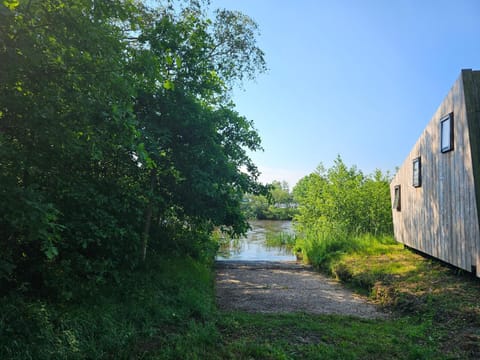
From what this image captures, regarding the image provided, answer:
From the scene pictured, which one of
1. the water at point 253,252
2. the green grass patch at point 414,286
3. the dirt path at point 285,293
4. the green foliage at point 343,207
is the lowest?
the water at point 253,252

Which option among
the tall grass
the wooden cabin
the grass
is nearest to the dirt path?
the grass

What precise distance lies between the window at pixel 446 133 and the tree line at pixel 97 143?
153 inches

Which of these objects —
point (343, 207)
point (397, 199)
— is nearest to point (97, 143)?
point (397, 199)

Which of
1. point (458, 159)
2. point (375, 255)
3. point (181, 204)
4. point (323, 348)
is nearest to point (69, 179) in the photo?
point (181, 204)

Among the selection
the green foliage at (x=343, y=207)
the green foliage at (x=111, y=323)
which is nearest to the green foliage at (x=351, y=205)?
the green foliage at (x=343, y=207)

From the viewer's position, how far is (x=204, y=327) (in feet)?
13.9

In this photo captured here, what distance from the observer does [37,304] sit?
362 cm

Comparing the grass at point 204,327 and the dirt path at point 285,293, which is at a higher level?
Answer: the grass at point 204,327

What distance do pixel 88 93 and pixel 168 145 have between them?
7.79ft

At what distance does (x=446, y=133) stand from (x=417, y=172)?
238 cm

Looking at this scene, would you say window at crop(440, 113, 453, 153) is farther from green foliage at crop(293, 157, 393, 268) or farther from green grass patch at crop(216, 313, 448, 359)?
green foliage at crop(293, 157, 393, 268)

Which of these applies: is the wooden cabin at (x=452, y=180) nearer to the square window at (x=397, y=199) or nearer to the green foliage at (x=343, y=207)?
the square window at (x=397, y=199)

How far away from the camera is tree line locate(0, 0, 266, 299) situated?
9.86 ft

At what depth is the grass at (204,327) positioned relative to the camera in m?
3.32
